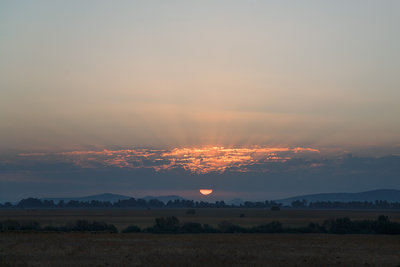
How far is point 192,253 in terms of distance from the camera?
37.7 meters

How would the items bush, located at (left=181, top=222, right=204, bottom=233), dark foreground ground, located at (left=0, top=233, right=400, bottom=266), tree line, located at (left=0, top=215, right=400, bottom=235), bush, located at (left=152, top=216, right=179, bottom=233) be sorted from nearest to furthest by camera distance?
dark foreground ground, located at (left=0, top=233, right=400, bottom=266), tree line, located at (left=0, top=215, right=400, bottom=235), bush, located at (left=181, top=222, right=204, bottom=233), bush, located at (left=152, top=216, right=179, bottom=233)

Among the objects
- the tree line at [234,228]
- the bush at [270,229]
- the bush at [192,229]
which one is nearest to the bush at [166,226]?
the tree line at [234,228]

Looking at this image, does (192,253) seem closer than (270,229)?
Yes

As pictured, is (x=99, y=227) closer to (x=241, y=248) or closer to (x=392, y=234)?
(x=241, y=248)

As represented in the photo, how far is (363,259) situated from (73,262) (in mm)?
20527

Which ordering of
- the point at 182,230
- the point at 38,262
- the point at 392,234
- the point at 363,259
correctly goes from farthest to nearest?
the point at 182,230, the point at 392,234, the point at 363,259, the point at 38,262

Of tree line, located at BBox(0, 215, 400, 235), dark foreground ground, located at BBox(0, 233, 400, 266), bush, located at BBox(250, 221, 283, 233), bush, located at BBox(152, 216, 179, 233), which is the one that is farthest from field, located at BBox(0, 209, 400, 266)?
bush, located at BBox(152, 216, 179, 233)

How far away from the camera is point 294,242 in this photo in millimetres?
48969

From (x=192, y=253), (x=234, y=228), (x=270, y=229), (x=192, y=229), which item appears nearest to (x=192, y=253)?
(x=192, y=253)

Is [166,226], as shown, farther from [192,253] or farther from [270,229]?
[192,253]

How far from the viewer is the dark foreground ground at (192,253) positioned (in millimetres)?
32812

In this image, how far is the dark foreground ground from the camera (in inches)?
1292

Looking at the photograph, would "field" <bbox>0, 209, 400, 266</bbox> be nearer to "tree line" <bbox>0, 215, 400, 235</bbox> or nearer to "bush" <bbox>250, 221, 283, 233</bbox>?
"tree line" <bbox>0, 215, 400, 235</bbox>

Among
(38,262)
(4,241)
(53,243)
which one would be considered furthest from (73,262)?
(4,241)
